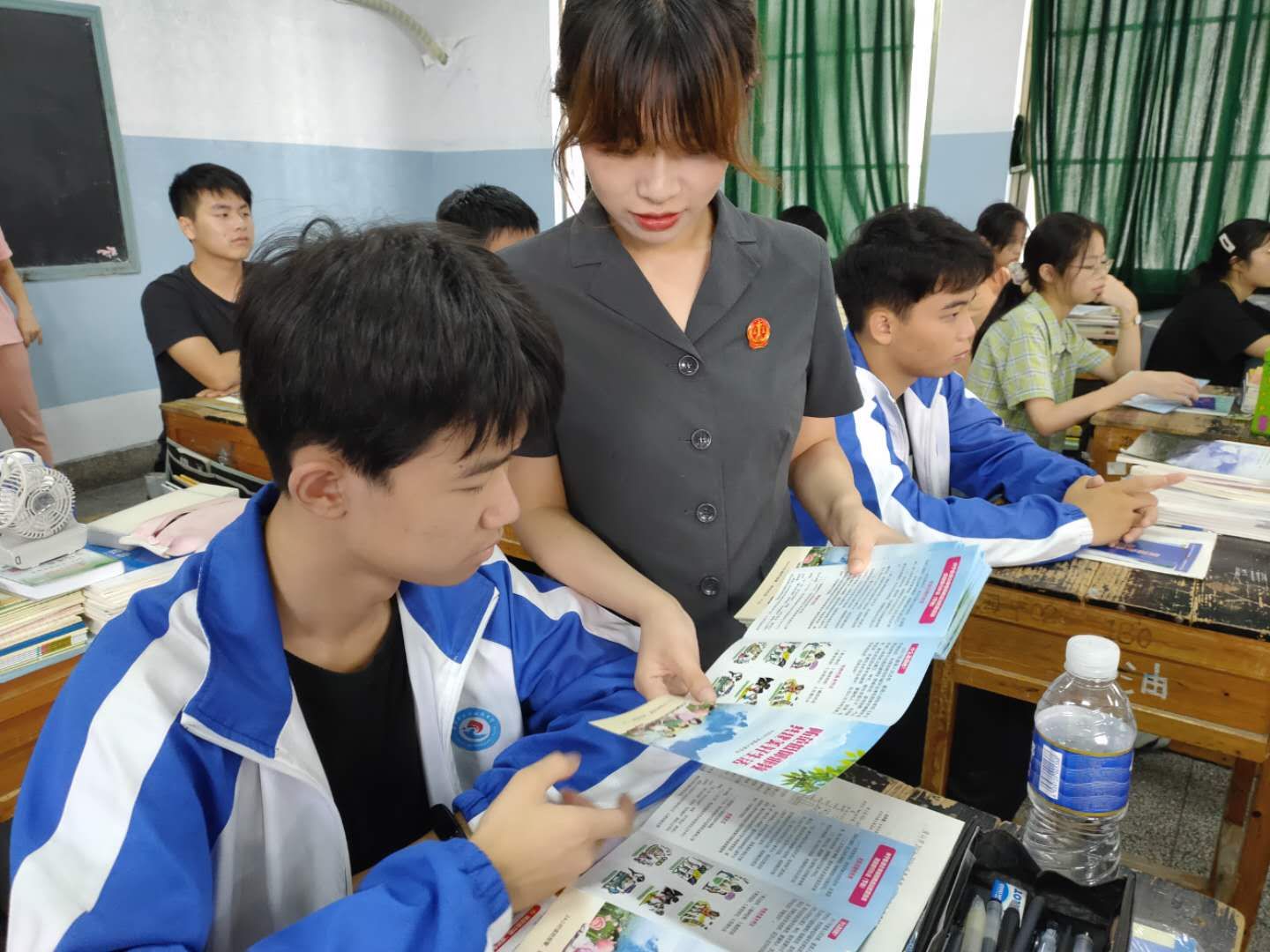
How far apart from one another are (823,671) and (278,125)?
520 centimetres

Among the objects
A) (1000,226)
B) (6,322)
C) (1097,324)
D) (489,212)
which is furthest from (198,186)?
(1097,324)

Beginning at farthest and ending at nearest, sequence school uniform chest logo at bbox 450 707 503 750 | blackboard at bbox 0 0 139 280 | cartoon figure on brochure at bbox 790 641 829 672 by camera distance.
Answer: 1. blackboard at bbox 0 0 139 280
2. school uniform chest logo at bbox 450 707 503 750
3. cartoon figure on brochure at bbox 790 641 829 672

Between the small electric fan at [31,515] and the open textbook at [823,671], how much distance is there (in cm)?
126

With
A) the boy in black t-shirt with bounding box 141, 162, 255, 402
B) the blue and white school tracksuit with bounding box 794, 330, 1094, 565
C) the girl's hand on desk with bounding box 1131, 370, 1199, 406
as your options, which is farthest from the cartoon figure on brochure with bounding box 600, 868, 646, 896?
the boy in black t-shirt with bounding box 141, 162, 255, 402

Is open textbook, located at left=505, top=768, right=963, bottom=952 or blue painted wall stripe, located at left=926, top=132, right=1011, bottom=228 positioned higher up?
blue painted wall stripe, located at left=926, top=132, right=1011, bottom=228

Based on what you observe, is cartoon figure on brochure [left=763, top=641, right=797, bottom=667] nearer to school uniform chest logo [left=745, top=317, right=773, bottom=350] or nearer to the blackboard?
school uniform chest logo [left=745, top=317, right=773, bottom=350]

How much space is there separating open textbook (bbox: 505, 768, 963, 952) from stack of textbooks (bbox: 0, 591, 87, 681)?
112 centimetres

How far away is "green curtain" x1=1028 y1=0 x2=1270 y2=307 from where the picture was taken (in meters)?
4.19

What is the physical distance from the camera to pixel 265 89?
4859 millimetres

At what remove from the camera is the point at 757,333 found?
1044 mm

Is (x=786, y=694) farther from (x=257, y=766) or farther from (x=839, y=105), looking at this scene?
(x=839, y=105)

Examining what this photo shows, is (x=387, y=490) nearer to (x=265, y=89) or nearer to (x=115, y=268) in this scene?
(x=115, y=268)

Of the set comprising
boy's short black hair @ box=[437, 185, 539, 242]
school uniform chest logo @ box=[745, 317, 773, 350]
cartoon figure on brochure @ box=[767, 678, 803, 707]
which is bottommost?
cartoon figure on brochure @ box=[767, 678, 803, 707]

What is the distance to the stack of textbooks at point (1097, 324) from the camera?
4129 mm
